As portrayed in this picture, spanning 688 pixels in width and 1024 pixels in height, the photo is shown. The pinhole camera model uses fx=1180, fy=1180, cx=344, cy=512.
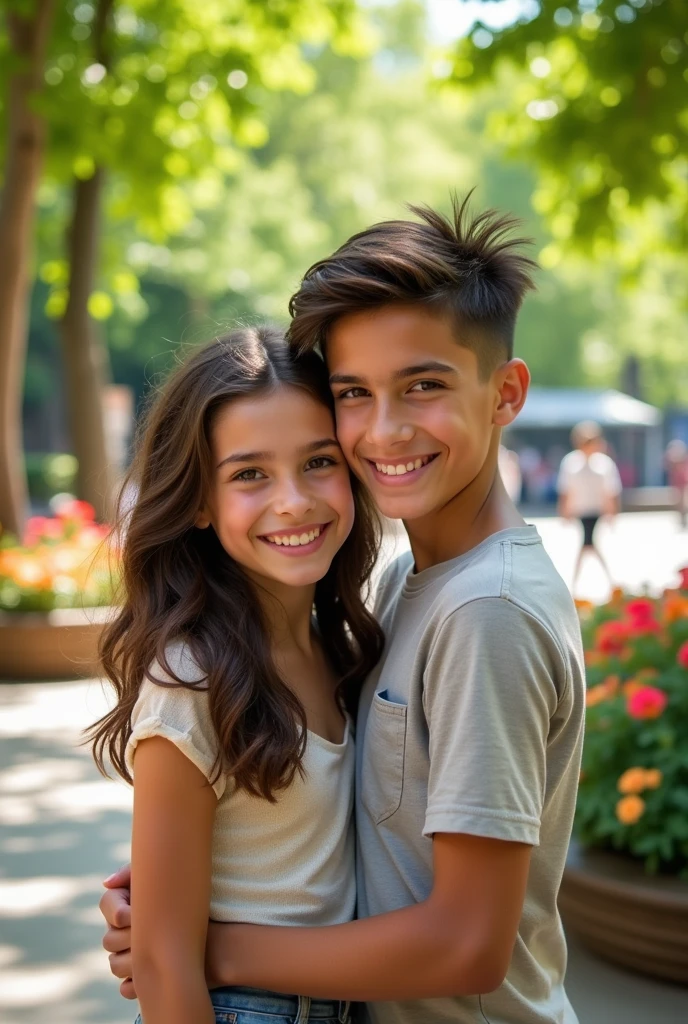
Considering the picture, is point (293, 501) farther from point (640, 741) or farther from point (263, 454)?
point (640, 741)

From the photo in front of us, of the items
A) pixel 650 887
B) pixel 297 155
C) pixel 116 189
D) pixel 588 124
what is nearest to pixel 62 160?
pixel 588 124

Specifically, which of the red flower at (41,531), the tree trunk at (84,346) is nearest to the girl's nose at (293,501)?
the red flower at (41,531)

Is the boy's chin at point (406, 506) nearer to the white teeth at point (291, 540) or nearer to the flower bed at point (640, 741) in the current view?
the white teeth at point (291, 540)

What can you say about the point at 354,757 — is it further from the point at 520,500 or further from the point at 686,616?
the point at 520,500

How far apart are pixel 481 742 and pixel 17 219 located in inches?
390

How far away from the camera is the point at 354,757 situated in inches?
84.3

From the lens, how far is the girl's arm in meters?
1.77

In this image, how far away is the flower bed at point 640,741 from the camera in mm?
3682

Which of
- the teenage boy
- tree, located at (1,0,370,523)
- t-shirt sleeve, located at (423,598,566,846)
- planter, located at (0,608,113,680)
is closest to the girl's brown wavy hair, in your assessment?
the teenage boy

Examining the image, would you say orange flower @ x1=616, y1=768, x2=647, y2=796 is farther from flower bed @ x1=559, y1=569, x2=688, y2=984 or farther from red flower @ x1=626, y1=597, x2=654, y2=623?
red flower @ x1=626, y1=597, x2=654, y2=623

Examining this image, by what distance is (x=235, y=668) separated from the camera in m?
1.94

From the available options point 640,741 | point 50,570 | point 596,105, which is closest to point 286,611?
point 640,741

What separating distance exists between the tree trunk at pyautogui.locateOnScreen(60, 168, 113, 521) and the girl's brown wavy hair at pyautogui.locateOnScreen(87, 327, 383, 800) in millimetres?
9343

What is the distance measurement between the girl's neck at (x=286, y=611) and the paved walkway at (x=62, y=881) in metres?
2.02
